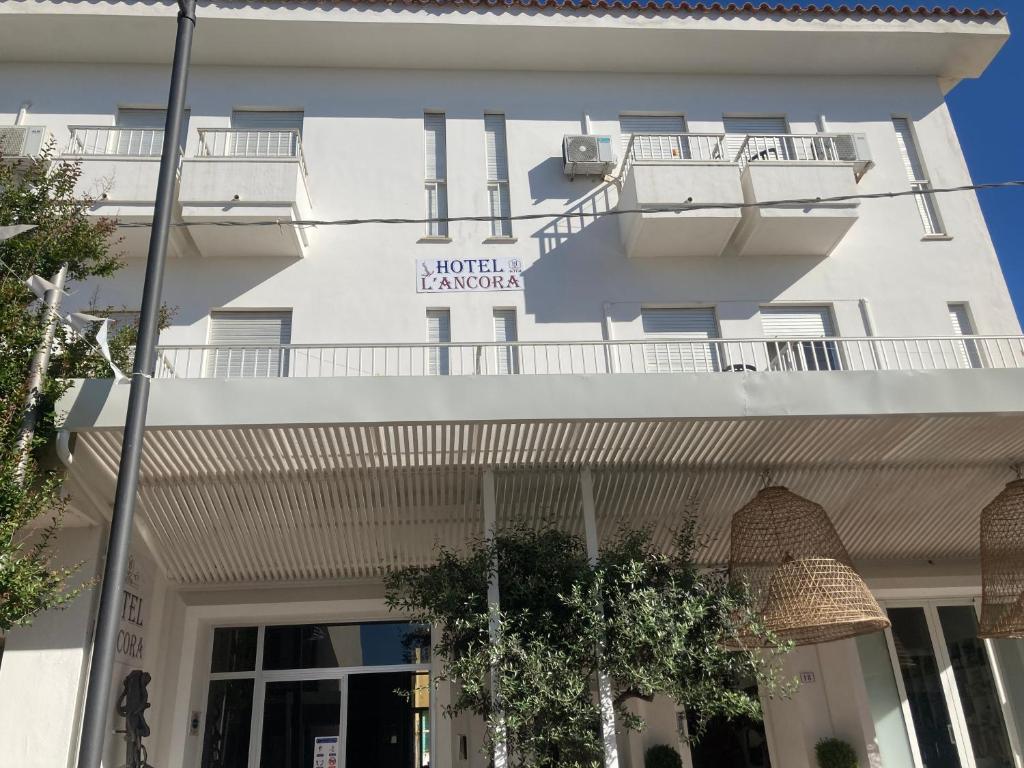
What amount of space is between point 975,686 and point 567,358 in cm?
740

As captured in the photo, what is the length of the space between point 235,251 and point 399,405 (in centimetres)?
561

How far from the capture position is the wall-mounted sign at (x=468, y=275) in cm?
1227

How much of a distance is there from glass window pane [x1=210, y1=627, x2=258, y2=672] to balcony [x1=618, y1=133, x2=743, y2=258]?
7.90 metres

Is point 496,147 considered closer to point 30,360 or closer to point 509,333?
point 509,333

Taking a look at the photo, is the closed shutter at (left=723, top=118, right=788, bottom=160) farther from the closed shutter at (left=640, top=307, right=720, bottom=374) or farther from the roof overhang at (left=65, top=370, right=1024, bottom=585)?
Answer: the roof overhang at (left=65, top=370, right=1024, bottom=585)

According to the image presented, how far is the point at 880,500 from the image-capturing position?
10.2 metres

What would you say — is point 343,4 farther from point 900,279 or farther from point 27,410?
point 900,279

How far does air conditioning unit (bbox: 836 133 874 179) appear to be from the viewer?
12.9m

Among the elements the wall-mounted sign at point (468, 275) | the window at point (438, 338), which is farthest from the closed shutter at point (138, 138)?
the window at point (438, 338)

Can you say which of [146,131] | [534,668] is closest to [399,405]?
[534,668]

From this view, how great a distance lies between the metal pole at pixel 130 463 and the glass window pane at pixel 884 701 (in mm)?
9983

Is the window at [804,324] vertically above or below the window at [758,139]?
below

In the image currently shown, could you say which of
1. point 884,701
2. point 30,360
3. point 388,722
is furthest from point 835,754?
point 30,360

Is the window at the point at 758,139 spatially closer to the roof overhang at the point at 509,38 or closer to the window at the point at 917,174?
the roof overhang at the point at 509,38
